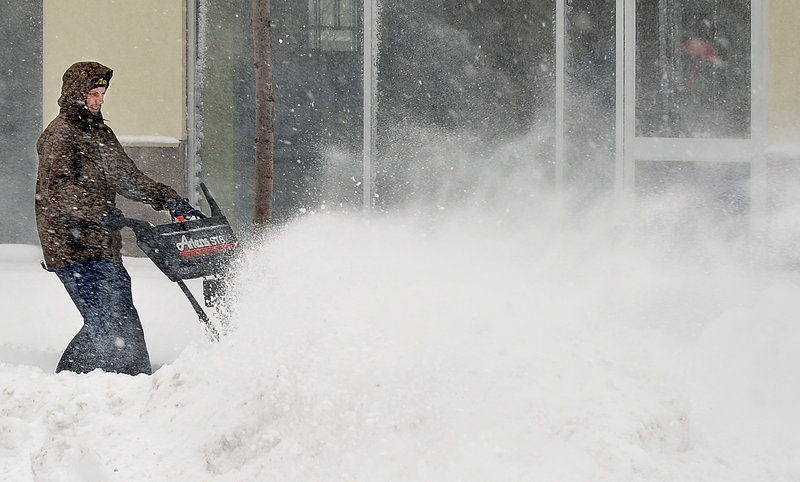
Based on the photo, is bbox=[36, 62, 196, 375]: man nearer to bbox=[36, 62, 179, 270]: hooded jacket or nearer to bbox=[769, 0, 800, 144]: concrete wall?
bbox=[36, 62, 179, 270]: hooded jacket

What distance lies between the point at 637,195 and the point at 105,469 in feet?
19.1

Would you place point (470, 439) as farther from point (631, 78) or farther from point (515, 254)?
point (631, 78)

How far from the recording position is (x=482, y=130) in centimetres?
827

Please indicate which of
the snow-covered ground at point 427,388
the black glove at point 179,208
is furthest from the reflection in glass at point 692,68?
the black glove at point 179,208

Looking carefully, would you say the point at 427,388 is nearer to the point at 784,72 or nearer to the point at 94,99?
the point at 94,99

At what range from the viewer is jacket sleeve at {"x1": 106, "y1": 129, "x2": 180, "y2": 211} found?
16.2ft

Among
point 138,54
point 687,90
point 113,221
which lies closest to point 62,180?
point 113,221

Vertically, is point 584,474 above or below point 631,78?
below

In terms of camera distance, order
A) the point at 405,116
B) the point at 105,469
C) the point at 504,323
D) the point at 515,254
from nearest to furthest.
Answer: the point at 105,469 < the point at 504,323 < the point at 515,254 < the point at 405,116

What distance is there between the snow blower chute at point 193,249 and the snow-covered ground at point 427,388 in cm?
17

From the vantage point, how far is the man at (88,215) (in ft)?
15.8

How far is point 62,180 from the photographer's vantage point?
4.80 m

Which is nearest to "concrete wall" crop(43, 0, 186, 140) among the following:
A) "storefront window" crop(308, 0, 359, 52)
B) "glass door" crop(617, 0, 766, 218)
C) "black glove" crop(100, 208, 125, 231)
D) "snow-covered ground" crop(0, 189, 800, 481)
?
"storefront window" crop(308, 0, 359, 52)

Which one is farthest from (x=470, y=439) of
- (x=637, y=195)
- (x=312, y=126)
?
(x=312, y=126)
